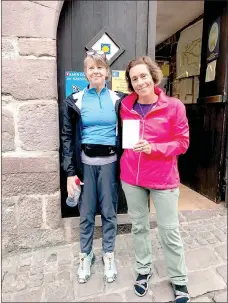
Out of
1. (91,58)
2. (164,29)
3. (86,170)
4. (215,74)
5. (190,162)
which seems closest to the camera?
(91,58)

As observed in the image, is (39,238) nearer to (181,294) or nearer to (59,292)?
(59,292)

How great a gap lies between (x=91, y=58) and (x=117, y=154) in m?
0.74

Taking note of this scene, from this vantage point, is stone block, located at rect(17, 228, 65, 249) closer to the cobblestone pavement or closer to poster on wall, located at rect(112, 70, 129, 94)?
the cobblestone pavement

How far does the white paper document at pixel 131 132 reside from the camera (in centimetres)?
172

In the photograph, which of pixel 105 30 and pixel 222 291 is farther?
pixel 105 30

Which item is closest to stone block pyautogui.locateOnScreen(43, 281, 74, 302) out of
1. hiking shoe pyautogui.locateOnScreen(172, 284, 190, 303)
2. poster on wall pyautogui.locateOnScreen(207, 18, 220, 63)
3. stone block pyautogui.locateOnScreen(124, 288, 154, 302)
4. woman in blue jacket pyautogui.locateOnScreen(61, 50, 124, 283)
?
woman in blue jacket pyautogui.locateOnScreen(61, 50, 124, 283)

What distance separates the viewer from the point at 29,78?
94.3 inches

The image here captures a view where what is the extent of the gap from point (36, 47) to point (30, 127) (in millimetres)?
709

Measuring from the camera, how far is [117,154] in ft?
6.95

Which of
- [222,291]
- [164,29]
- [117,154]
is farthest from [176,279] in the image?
[164,29]

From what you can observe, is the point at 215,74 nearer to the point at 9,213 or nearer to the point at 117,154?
the point at 117,154

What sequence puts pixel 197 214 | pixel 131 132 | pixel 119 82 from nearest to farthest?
pixel 131 132
pixel 119 82
pixel 197 214

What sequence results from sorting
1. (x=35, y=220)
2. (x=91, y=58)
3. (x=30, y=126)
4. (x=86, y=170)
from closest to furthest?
(x=91, y=58)
(x=86, y=170)
(x=30, y=126)
(x=35, y=220)

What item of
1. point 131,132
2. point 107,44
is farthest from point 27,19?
point 131,132
